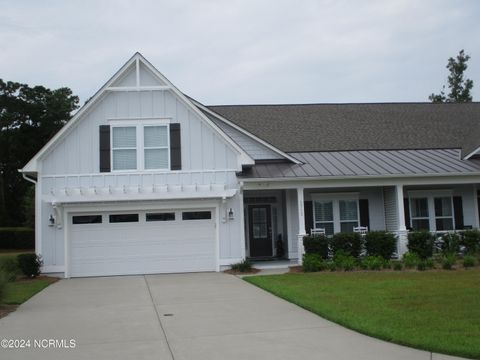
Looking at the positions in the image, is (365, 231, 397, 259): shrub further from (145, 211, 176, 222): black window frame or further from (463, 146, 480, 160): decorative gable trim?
(145, 211, 176, 222): black window frame

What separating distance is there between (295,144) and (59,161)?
30.2 feet

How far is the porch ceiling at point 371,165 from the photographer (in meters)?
19.5

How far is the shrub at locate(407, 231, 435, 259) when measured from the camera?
18.9 m

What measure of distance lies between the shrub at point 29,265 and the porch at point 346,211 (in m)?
7.49

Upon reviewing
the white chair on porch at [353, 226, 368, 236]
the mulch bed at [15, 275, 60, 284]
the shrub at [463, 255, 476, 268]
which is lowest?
the mulch bed at [15, 275, 60, 284]

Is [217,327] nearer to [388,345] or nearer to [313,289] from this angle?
[388,345]

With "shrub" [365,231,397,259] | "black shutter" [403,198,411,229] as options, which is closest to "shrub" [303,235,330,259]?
"shrub" [365,231,397,259]

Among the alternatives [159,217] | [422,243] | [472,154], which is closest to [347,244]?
[422,243]

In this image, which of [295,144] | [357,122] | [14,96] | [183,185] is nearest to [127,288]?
[183,185]

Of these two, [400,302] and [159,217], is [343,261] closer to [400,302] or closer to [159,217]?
[159,217]

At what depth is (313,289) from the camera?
510 inches

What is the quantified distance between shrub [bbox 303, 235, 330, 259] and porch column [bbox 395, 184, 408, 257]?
2.73m

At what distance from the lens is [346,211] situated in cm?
2147

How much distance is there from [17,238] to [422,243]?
32.5 metres
